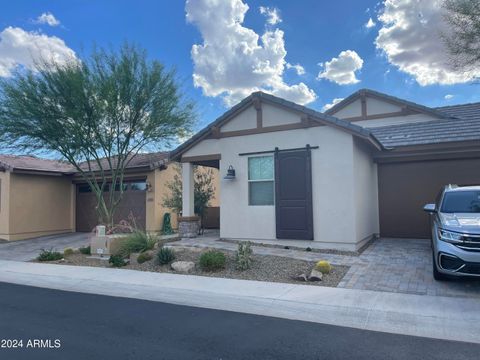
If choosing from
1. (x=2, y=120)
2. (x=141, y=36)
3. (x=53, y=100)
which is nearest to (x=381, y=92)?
(x=141, y=36)

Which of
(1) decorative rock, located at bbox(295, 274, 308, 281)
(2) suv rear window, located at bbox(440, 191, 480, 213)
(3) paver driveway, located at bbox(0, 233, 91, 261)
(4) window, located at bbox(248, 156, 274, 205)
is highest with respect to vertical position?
(4) window, located at bbox(248, 156, 274, 205)

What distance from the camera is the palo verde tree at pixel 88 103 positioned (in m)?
11.6

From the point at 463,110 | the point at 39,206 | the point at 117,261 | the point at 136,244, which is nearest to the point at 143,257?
the point at 117,261

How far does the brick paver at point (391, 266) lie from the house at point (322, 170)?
1.95ft

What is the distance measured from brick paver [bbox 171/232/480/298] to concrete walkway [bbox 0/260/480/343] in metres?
0.44

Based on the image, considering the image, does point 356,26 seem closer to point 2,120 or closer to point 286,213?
point 286,213

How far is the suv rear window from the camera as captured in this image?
6.79m

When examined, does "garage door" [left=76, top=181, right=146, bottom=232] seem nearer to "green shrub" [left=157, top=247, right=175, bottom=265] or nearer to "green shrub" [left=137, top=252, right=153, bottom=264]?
"green shrub" [left=137, top=252, right=153, bottom=264]

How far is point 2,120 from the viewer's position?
11.8m

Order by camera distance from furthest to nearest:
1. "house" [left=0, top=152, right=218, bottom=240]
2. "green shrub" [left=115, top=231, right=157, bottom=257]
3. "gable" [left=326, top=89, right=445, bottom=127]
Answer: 1. "house" [left=0, top=152, right=218, bottom=240]
2. "gable" [left=326, top=89, right=445, bottom=127]
3. "green shrub" [left=115, top=231, right=157, bottom=257]

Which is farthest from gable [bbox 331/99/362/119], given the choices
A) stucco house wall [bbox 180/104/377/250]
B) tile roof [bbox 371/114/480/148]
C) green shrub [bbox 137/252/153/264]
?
green shrub [bbox 137/252/153/264]

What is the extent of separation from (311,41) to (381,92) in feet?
12.4

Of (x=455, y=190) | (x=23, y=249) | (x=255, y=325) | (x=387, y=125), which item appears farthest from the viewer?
(x=387, y=125)

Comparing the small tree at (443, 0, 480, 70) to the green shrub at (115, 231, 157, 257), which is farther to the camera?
the green shrub at (115, 231, 157, 257)
